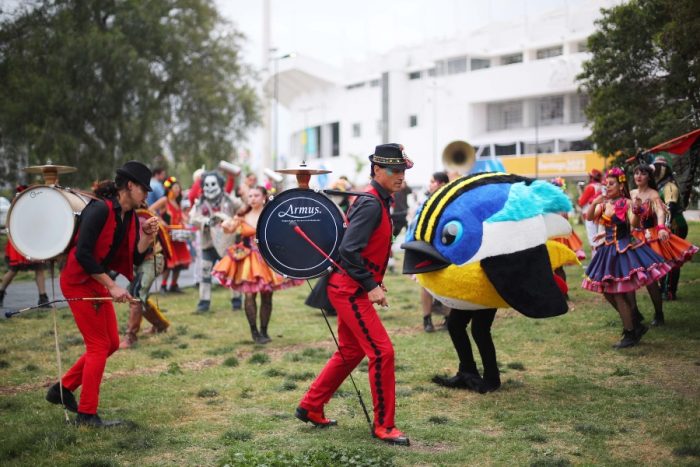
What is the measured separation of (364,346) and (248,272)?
424 centimetres

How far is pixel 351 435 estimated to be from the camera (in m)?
5.57

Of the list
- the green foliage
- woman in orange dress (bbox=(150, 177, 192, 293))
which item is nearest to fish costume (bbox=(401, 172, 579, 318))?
the green foliage

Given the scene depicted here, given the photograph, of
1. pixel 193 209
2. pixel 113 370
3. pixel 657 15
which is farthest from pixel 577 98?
pixel 113 370

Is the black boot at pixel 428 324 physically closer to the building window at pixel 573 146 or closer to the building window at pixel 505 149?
the building window at pixel 573 146

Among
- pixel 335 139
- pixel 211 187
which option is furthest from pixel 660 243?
pixel 335 139

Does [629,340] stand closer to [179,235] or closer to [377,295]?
[377,295]

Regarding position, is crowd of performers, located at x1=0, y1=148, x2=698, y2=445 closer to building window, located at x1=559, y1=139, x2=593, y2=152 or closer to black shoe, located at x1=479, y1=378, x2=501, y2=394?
black shoe, located at x1=479, y1=378, x2=501, y2=394

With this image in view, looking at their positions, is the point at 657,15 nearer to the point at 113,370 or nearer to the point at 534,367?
the point at 534,367

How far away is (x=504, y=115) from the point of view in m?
59.9

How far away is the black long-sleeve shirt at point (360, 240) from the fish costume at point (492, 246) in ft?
3.09

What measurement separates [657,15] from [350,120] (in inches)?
2209

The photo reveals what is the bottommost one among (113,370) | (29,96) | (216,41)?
(113,370)

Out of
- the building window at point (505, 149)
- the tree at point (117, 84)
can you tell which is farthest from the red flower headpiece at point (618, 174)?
the building window at point (505, 149)

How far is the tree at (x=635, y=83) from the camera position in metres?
14.8
